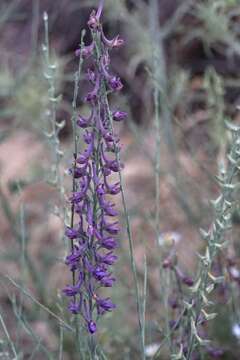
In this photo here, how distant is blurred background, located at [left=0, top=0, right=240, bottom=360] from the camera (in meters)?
2.55

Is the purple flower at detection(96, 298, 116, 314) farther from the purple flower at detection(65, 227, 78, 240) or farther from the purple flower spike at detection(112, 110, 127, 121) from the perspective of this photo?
the purple flower spike at detection(112, 110, 127, 121)

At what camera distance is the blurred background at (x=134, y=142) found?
2549 mm

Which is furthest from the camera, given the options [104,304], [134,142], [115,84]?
[134,142]

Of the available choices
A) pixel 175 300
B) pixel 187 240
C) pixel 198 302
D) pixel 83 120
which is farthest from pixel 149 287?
pixel 83 120

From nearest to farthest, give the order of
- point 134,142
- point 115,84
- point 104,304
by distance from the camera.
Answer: point 115,84 < point 104,304 < point 134,142

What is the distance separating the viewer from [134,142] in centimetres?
335

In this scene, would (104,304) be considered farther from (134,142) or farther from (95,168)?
(134,142)

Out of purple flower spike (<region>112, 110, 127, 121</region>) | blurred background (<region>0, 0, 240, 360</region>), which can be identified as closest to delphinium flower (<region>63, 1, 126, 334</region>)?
purple flower spike (<region>112, 110, 127, 121</region>)

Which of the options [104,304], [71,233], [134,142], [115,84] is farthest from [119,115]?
[134,142]

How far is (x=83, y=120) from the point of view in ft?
3.81

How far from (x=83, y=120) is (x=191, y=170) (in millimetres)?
2878

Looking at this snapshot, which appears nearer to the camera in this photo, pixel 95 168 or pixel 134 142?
pixel 95 168

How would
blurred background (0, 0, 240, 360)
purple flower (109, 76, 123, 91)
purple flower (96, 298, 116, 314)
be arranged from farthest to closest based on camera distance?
blurred background (0, 0, 240, 360) < purple flower (96, 298, 116, 314) < purple flower (109, 76, 123, 91)

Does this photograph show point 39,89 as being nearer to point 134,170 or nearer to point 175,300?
point 134,170
